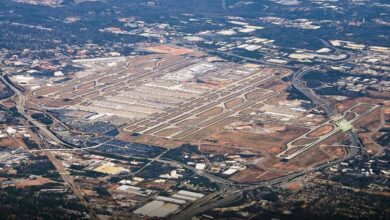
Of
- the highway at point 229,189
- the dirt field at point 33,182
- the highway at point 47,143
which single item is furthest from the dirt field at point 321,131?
the dirt field at point 33,182

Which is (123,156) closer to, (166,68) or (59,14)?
(166,68)

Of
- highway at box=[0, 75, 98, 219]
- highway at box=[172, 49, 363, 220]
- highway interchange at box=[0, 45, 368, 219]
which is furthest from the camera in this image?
highway at box=[0, 75, 98, 219]

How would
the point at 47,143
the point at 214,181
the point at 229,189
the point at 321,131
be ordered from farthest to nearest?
the point at 321,131 < the point at 47,143 < the point at 214,181 < the point at 229,189

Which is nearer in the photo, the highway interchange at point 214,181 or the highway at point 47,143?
the highway interchange at point 214,181

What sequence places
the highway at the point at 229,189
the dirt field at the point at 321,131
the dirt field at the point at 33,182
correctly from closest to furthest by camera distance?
the highway at the point at 229,189 → the dirt field at the point at 33,182 → the dirt field at the point at 321,131

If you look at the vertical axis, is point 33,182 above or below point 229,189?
below

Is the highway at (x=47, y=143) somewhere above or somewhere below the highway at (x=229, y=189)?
below

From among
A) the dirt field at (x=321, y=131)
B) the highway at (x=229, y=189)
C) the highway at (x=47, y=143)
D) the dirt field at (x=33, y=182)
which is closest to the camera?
the highway at (x=229, y=189)

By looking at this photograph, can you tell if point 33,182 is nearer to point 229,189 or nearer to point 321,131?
point 229,189

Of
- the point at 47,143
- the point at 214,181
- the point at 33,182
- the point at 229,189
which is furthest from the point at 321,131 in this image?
the point at 33,182

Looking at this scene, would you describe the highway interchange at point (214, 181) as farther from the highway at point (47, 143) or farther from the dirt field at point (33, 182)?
the dirt field at point (33, 182)

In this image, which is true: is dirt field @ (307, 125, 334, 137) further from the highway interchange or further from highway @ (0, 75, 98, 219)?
highway @ (0, 75, 98, 219)

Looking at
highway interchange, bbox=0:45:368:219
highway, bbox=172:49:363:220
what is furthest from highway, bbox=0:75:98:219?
highway, bbox=172:49:363:220
